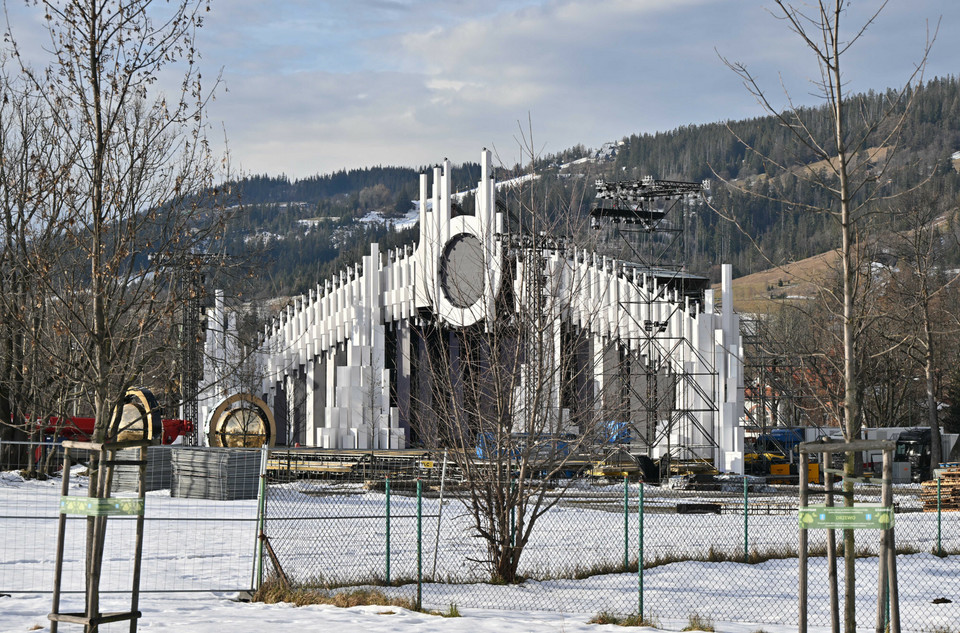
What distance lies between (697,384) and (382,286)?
19836 millimetres

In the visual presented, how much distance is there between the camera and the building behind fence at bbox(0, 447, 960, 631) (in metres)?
14.4

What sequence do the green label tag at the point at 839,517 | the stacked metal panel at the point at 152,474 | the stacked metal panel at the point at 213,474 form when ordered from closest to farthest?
the green label tag at the point at 839,517 < the stacked metal panel at the point at 213,474 < the stacked metal panel at the point at 152,474

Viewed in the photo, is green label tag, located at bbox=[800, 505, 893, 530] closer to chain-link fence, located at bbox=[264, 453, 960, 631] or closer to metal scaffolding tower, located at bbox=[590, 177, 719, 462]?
chain-link fence, located at bbox=[264, 453, 960, 631]

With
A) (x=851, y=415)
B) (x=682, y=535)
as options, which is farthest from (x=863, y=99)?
(x=682, y=535)

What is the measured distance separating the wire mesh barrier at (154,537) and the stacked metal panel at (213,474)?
0.04 meters

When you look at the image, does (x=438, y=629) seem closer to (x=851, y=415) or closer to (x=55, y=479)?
(x=851, y=415)

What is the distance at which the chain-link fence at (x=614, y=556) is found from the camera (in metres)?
14.3

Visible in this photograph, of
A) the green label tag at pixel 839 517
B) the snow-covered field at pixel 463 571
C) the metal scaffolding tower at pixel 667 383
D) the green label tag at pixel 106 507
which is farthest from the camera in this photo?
the metal scaffolding tower at pixel 667 383

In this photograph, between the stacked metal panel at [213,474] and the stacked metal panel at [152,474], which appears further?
the stacked metal panel at [152,474]

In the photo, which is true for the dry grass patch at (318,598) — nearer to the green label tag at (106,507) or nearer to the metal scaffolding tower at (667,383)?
the green label tag at (106,507)

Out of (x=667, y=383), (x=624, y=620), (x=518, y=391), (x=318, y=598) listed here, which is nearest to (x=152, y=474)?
(x=518, y=391)

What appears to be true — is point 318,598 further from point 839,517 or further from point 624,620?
point 839,517

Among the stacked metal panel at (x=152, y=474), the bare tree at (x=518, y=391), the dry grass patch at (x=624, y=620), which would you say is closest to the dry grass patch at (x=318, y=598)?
the bare tree at (x=518, y=391)

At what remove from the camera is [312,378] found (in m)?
55.9
